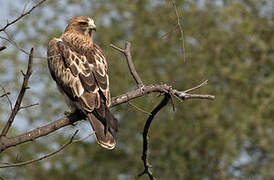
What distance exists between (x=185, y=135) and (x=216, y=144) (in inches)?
27.1

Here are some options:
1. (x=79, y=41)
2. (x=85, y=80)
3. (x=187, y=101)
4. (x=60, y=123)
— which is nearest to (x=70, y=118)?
(x=60, y=123)

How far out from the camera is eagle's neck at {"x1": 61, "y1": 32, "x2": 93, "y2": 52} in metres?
6.57

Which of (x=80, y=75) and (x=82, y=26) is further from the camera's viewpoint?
(x=82, y=26)

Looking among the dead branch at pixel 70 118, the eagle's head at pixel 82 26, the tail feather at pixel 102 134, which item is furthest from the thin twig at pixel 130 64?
the eagle's head at pixel 82 26

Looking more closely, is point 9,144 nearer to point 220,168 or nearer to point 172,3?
point 172,3

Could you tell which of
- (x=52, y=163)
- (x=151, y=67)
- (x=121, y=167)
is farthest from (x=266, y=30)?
(x=52, y=163)

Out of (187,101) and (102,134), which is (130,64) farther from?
(187,101)

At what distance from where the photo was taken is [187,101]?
13281mm

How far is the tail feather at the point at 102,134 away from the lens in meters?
5.42

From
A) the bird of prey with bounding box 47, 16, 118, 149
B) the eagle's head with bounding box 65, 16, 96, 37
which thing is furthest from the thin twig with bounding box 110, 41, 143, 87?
the eagle's head with bounding box 65, 16, 96, 37

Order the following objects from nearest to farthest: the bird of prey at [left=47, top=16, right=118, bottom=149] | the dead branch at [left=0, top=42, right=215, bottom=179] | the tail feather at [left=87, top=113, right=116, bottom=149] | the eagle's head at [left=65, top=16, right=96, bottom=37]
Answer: the dead branch at [left=0, top=42, right=215, bottom=179]
the tail feather at [left=87, top=113, right=116, bottom=149]
the bird of prey at [left=47, top=16, right=118, bottom=149]
the eagle's head at [left=65, top=16, right=96, bottom=37]

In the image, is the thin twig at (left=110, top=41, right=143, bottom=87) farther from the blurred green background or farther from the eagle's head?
the blurred green background

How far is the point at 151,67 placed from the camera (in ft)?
46.1

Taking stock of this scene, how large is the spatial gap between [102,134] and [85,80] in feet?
2.12
